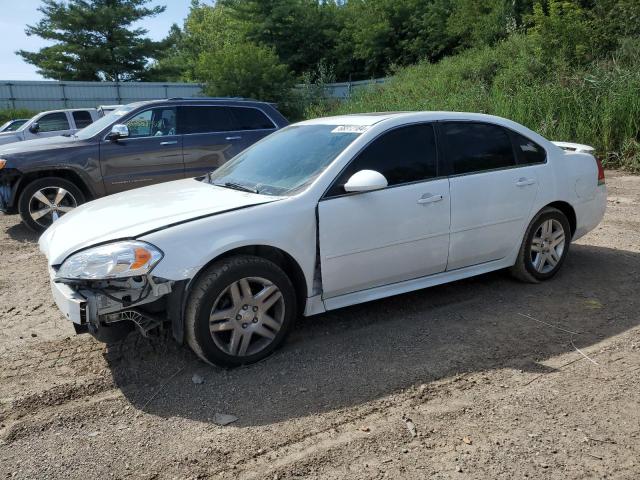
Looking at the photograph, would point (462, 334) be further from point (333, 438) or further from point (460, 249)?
point (333, 438)

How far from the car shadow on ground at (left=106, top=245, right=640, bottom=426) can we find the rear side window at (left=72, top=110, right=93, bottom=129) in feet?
46.5

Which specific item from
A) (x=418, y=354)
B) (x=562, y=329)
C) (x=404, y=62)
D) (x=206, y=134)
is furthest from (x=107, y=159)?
(x=404, y=62)

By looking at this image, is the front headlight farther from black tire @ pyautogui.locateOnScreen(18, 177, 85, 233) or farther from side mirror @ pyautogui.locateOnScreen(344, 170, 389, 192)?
black tire @ pyautogui.locateOnScreen(18, 177, 85, 233)

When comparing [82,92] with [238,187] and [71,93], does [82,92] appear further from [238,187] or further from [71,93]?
[238,187]

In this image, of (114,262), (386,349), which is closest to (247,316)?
(114,262)

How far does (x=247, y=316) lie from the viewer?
141 inches

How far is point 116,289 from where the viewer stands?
10.9 ft

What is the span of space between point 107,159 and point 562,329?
21.3ft

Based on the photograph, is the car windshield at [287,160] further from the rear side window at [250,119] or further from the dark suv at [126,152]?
the rear side window at [250,119]

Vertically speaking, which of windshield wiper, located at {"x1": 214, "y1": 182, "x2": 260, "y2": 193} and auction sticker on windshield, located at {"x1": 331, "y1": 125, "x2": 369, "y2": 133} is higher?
auction sticker on windshield, located at {"x1": 331, "y1": 125, "x2": 369, "y2": 133}

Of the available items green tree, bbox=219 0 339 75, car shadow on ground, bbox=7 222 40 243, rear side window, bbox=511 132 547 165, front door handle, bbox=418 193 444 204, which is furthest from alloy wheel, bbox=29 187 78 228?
green tree, bbox=219 0 339 75

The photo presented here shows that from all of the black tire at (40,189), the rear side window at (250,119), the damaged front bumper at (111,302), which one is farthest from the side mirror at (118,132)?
the damaged front bumper at (111,302)

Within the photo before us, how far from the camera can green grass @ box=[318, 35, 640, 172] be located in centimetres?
1124

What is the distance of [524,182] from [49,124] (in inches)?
594
